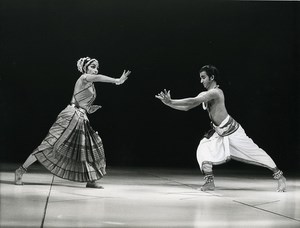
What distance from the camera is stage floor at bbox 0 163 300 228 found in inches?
128

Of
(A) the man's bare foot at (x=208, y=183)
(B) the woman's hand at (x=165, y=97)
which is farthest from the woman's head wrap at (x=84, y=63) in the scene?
(A) the man's bare foot at (x=208, y=183)

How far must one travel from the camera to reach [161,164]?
449cm

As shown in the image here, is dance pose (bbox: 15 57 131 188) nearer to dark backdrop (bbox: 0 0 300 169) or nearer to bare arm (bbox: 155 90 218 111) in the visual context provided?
dark backdrop (bbox: 0 0 300 169)

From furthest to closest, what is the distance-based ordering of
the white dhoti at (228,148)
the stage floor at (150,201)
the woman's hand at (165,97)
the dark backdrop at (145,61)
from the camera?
the white dhoti at (228,148) → the woman's hand at (165,97) → the dark backdrop at (145,61) → the stage floor at (150,201)

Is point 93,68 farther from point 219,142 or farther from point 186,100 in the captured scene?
point 219,142

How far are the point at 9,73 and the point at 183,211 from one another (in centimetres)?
141

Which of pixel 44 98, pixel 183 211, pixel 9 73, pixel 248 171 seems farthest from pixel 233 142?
pixel 9 73

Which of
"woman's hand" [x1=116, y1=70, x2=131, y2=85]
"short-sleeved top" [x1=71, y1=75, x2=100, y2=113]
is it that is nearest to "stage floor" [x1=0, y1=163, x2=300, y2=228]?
"short-sleeved top" [x1=71, y1=75, x2=100, y2=113]

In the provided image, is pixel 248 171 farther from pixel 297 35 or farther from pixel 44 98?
pixel 44 98

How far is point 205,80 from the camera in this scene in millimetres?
4504

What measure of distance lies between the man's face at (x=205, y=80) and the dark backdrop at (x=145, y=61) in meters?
0.08

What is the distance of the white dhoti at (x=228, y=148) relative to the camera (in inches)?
180

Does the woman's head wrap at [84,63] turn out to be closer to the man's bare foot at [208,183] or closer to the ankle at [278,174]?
the man's bare foot at [208,183]

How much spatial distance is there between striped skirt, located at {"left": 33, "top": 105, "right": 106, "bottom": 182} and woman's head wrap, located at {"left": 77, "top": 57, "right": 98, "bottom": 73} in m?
0.33
